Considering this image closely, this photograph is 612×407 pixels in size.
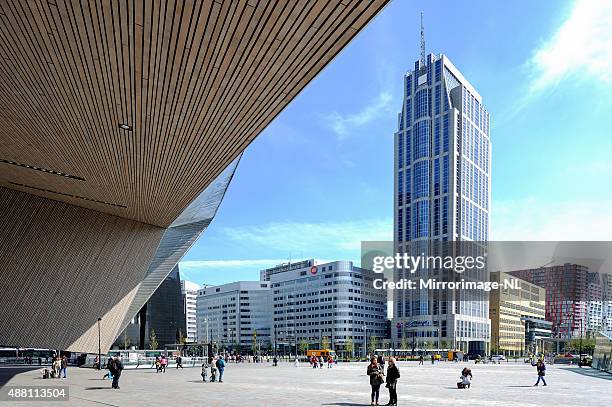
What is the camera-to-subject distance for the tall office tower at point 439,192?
139 m

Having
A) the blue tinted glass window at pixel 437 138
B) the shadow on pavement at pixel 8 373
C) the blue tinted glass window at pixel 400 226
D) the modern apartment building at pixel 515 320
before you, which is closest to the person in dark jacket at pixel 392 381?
the shadow on pavement at pixel 8 373

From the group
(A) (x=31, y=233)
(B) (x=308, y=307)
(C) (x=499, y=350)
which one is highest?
(A) (x=31, y=233)

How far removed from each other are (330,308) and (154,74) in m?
139

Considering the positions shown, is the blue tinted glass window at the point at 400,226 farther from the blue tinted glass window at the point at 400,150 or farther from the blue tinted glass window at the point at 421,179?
the blue tinted glass window at the point at 400,150

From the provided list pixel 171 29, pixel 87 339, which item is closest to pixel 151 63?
pixel 171 29

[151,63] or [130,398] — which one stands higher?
[151,63]

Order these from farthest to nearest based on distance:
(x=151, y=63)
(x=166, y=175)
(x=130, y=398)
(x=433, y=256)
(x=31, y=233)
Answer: (x=433, y=256)
(x=31, y=233)
(x=166, y=175)
(x=130, y=398)
(x=151, y=63)

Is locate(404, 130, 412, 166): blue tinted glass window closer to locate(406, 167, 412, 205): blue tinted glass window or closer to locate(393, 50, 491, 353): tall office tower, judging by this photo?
locate(393, 50, 491, 353): tall office tower

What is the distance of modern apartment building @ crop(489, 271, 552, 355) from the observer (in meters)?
151

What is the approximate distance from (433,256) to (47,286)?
119973 millimetres

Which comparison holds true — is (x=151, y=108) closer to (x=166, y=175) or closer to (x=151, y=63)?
(x=151, y=63)

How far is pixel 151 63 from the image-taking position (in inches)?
485

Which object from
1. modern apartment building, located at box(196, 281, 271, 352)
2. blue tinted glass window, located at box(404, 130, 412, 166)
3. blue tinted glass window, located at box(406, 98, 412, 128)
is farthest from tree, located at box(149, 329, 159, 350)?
blue tinted glass window, located at box(406, 98, 412, 128)

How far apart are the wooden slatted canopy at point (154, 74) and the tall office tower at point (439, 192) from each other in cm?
12296
